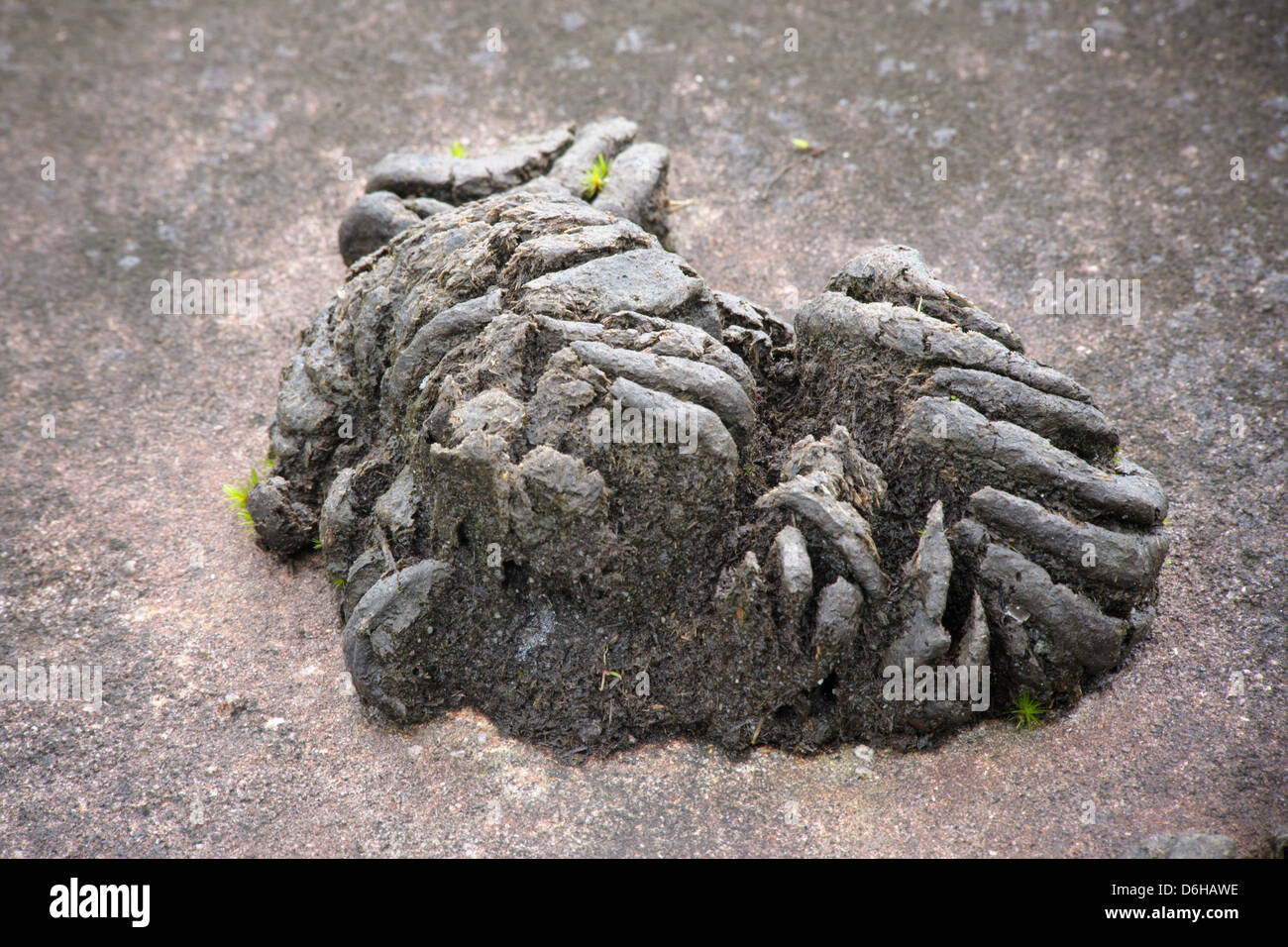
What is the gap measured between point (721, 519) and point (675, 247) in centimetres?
324

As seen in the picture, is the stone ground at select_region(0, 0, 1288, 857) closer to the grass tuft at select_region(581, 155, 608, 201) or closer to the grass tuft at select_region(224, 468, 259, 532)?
the grass tuft at select_region(224, 468, 259, 532)

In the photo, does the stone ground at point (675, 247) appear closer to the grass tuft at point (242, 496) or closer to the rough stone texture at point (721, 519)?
the grass tuft at point (242, 496)

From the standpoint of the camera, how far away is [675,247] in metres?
7.38

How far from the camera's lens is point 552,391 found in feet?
15.2

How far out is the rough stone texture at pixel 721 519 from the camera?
176 inches

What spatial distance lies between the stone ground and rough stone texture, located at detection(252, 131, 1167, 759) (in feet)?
0.93

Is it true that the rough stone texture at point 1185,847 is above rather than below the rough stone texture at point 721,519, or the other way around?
below

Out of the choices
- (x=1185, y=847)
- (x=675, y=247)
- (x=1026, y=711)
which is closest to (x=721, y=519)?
(x=1026, y=711)

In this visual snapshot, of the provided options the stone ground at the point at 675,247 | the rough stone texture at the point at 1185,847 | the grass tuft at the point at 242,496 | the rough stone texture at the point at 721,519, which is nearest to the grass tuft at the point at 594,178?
the stone ground at the point at 675,247

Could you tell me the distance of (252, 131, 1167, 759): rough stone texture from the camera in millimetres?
4477

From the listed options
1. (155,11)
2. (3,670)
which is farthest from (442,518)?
(155,11)

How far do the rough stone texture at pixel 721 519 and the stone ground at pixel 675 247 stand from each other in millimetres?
284

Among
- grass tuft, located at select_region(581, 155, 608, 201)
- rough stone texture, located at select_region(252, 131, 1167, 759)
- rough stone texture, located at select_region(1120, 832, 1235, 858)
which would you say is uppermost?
grass tuft, located at select_region(581, 155, 608, 201)

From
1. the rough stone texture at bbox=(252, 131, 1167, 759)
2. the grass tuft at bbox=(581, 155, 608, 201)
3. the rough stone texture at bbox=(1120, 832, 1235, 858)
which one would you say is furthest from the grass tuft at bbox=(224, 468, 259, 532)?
the rough stone texture at bbox=(1120, 832, 1235, 858)
